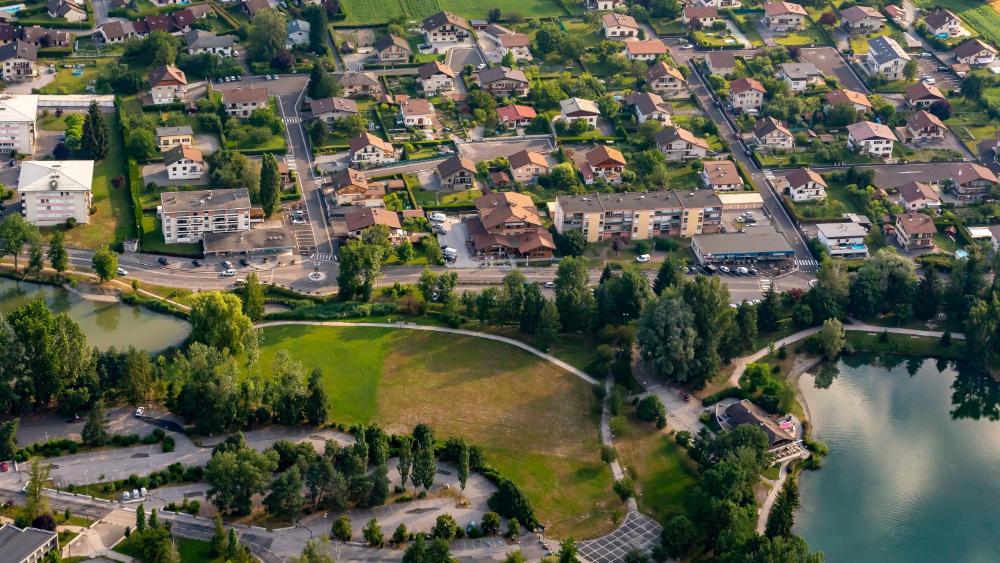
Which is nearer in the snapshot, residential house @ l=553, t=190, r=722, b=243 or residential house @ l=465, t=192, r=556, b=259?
residential house @ l=465, t=192, r=556, b=259

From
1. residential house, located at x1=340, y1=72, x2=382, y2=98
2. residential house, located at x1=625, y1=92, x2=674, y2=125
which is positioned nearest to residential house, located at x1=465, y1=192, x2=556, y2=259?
residential house, located at x1=625, y1=92, x2=674, y2=125

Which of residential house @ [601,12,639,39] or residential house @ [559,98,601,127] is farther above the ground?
residential house @ [601,12,639,39]

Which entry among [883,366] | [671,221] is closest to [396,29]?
[671,221]

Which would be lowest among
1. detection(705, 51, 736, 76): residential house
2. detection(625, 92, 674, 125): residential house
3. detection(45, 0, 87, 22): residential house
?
detection(625, 92, 674, 125): residential house

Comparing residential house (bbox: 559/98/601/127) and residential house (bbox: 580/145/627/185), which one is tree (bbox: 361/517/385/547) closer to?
residential house (bbox: 580/145/627/185)

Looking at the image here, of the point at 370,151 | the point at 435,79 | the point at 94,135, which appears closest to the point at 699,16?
the point at 435,79

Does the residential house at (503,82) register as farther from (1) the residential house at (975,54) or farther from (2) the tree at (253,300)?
(1) the residential house at (975,54)
